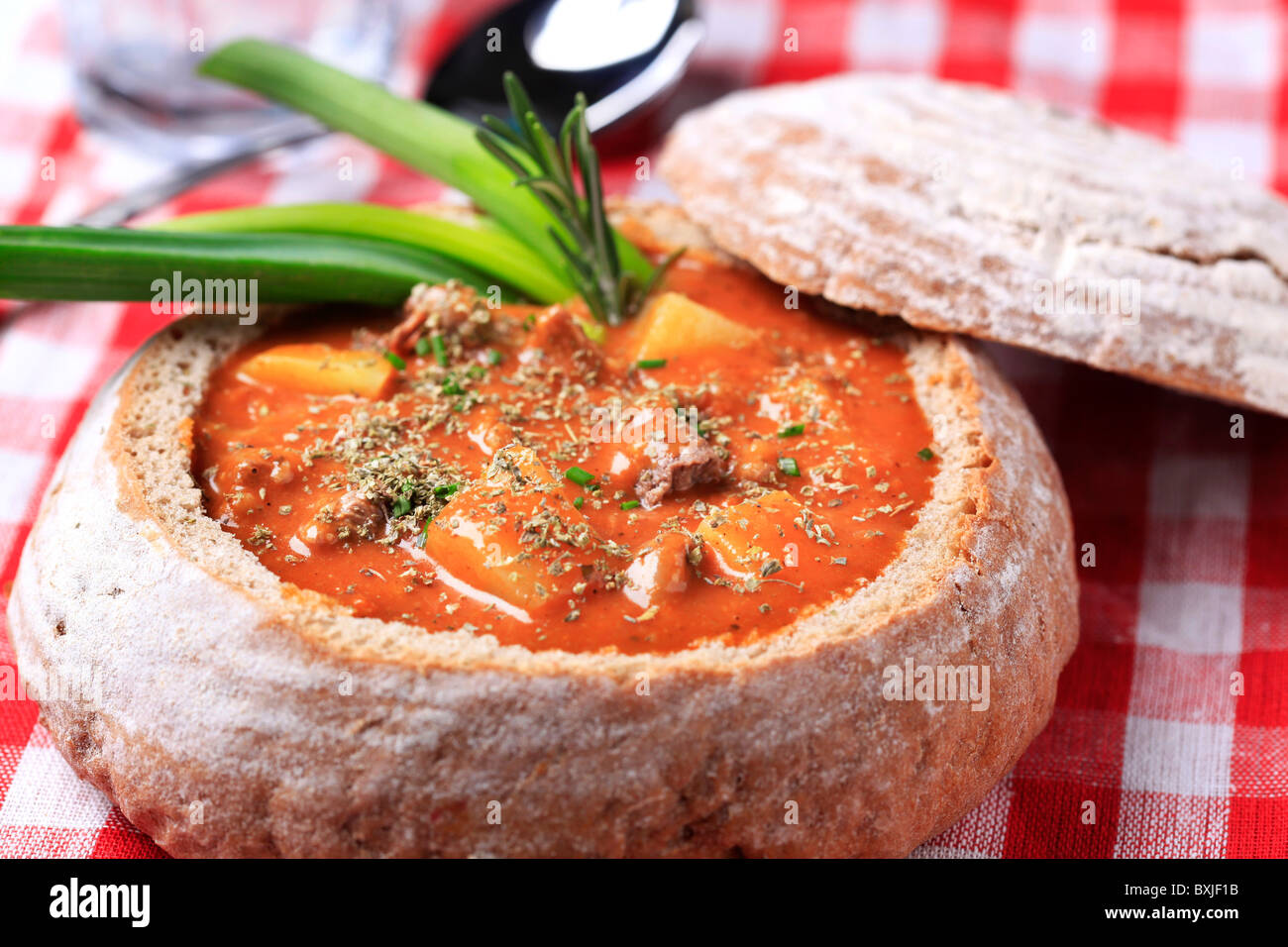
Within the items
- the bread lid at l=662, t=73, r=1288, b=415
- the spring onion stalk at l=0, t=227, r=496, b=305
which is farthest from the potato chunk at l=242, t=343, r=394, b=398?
the bread lid at l=662, t=73, r=1288, b=415

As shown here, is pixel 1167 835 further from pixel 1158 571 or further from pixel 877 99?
pixel 877 99

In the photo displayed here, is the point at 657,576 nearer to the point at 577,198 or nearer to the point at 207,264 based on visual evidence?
the point at 577,198

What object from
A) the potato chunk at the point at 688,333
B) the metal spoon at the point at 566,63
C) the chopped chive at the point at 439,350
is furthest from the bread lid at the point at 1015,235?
the metal spoon at the point at 566,63

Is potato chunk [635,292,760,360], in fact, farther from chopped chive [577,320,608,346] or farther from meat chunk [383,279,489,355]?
meat chunk [383,279,489,355]

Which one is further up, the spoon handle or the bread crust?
the spoon handle

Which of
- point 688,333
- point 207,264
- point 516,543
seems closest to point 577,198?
point 688,333

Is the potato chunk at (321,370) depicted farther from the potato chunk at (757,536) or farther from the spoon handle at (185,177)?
the spoon handle at (185,177)

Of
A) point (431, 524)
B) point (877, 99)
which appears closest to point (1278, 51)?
point (877, 99)
